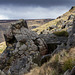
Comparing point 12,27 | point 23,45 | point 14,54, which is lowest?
point 14,54

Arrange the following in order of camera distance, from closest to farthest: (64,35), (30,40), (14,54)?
(14,54)
(30,40)
(64,35)

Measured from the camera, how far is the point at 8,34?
2672cm

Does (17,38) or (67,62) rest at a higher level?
(67,62)

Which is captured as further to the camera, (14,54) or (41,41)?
(41,41)

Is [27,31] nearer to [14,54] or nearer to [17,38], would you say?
[17,38]

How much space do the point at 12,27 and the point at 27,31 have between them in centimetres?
400

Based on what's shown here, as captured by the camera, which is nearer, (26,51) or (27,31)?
(26,51)

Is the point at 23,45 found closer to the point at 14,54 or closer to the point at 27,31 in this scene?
the point at 14,54

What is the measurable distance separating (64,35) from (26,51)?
410 inches

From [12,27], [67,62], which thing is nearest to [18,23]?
[12,27]

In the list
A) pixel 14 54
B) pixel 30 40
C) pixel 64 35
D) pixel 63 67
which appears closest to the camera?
pixel 63 67

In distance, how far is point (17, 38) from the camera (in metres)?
25.2

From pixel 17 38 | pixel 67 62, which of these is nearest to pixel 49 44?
pixel 17 38

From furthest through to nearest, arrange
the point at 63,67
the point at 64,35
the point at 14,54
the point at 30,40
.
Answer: the point at 64,35, the point at 30,40, the point at 14,54, the point at 63,67
